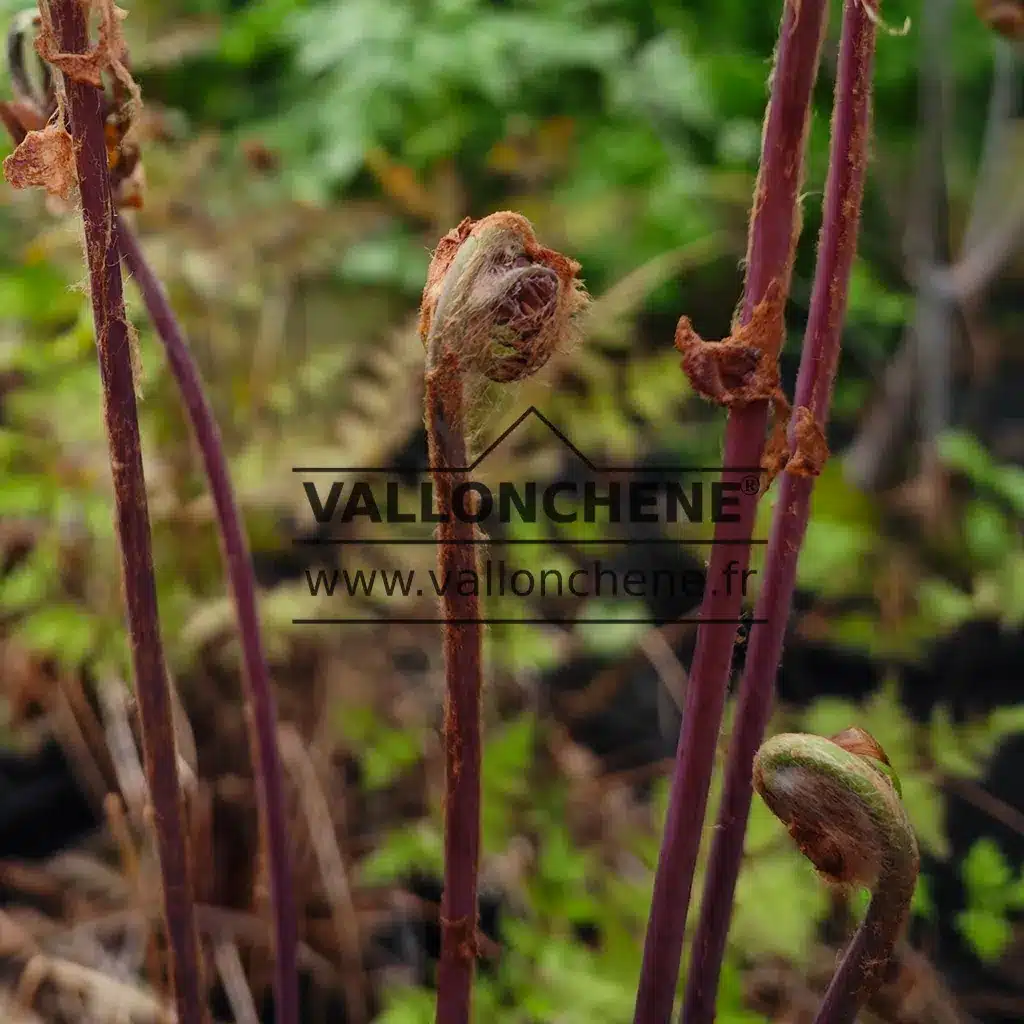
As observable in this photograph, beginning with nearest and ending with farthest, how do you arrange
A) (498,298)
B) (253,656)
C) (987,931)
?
(498,298)
(253,656)
(987,931)

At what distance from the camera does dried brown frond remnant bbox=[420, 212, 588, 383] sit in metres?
0.42

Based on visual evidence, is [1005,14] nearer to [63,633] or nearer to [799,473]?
[799,473]

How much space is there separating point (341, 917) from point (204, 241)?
3.10 feet

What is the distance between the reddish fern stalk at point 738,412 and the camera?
0.44 m

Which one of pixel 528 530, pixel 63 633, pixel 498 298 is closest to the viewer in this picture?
pixel 498 298

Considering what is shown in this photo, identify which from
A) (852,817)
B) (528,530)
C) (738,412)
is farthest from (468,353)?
(528,530)

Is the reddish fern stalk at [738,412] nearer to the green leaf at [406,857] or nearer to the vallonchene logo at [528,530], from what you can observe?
the green leaf at [406,857]

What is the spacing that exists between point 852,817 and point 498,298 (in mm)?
258

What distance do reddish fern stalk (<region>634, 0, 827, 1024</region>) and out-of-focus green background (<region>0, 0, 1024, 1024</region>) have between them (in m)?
0.12

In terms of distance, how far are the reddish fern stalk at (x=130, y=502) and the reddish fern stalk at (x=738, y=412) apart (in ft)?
0.82

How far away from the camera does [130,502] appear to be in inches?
19.0

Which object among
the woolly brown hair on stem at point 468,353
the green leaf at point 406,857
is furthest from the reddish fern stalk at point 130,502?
the green leaf at point 406,857

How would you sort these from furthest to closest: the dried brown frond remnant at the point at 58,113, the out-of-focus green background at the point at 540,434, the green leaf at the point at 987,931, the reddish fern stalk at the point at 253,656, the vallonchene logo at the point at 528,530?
the vallonchene logo at the point at 528,530 < the out-of-focus green background at the point at 540,434 < the green leaf at the point at 987,931 < the reddish fern stalk at the point at 253,656 < the dried brown frond remnant at the point at 58,113

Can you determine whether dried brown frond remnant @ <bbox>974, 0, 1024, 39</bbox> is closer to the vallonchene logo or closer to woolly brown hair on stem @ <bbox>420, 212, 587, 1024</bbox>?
woolly brown hair on stem @ <bbox>420, 212, 587, 1024</bbox>
